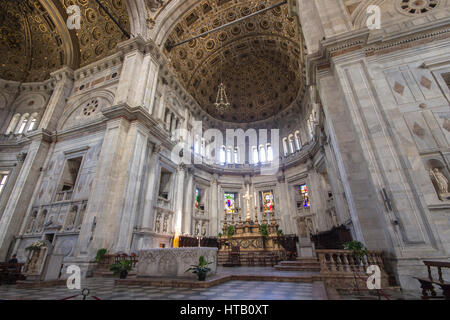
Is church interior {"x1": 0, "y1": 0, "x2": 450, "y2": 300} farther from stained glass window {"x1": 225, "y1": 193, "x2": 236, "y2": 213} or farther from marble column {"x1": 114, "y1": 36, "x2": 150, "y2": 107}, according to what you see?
stained glass window {"x1": 225, "y1": 193, "x2": 236, "y2": 213}

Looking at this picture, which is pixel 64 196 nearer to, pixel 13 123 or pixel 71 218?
pixel 71 218

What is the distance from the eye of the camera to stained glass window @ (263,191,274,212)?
19734 mm

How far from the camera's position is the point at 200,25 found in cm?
1834

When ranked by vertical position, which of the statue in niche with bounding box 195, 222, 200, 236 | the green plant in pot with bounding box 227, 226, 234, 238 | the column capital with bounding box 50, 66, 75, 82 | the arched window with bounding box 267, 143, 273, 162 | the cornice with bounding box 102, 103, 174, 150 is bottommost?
the green plant in pot with bounding box 227, 226, 234, 238

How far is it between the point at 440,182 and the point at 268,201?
1484 cm

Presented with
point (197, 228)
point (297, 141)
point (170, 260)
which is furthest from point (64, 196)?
point (297, 141)

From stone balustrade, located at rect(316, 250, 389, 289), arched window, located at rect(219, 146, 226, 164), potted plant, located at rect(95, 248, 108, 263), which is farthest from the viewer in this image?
arched window, located at rect(219, 146, 226, 164)

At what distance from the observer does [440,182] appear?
5977 millimetres

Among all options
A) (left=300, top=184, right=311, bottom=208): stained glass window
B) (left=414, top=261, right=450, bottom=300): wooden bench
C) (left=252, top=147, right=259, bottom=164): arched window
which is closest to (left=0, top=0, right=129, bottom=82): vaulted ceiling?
(left=252, top=147, right=259, bottom=164): arched window

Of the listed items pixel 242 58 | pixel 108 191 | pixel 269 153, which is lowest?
pixel 108 191

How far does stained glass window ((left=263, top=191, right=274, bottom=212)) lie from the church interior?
24 cm

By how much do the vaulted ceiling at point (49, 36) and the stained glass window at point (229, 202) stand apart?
1680 centimetres

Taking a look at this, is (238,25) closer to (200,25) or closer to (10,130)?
(200,25)
